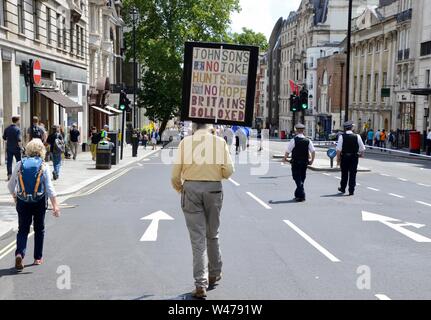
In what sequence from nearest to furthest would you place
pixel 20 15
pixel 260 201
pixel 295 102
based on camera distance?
1. pixel 260 201
2. pixel 295 102
3. pixel 20 15

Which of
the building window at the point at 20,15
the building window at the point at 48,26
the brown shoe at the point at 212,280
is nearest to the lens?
the brown shoe at the point at 212,280

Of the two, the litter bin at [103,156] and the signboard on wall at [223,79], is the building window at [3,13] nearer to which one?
the litter bin at [103,156]

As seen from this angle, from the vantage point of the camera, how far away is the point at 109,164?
899 inches

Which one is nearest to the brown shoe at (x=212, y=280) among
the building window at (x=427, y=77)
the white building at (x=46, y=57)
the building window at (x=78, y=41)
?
the white building at (x=46, y=57)

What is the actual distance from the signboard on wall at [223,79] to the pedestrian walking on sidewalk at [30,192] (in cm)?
194

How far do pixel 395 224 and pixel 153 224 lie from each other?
14.2 feet

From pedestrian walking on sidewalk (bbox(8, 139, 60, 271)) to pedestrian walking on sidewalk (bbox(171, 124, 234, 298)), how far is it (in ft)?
6.61

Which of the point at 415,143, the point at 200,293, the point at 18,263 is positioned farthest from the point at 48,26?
the point at 200,293

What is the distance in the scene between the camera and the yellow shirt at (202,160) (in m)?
6.28

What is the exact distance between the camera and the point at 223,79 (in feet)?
25.0

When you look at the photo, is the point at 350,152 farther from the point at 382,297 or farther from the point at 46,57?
the point at 46,57

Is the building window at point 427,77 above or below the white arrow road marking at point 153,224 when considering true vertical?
above

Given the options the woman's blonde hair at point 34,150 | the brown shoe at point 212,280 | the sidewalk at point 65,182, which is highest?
the woman's blonde hair at point 34,150

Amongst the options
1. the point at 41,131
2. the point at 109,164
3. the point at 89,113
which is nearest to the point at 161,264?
the point at 41,131
